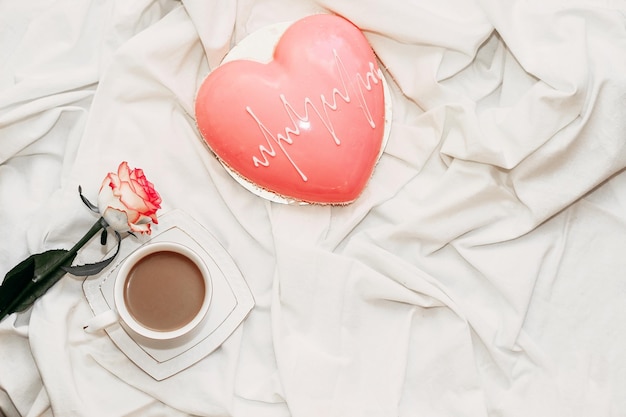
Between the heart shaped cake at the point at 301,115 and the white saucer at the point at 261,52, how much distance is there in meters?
0.02

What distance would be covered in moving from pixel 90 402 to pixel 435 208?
52 cm

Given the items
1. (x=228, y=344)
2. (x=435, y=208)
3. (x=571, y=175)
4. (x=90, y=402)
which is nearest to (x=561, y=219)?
(x=571, y=175)

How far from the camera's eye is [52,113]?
35.7 inches

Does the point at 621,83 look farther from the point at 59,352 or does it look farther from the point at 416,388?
the point at 59,352

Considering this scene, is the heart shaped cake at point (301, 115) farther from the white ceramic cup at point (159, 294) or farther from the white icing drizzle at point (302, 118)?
the white ceramic cup at point (159, 294)

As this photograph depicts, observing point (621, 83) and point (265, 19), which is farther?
point (265, 19)

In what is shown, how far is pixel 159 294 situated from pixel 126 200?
5.7 inches

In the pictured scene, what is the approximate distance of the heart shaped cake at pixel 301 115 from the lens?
0.83 m

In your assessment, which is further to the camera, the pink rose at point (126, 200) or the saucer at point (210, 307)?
the saucer at point (210, 307)

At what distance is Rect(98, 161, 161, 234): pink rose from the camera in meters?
0.74

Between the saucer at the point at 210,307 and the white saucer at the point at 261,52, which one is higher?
the white saucer at the point at 261,52

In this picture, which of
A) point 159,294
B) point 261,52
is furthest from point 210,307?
point 261,52

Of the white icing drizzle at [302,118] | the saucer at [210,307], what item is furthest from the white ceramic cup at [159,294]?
the white icing drizzle at [302,118]

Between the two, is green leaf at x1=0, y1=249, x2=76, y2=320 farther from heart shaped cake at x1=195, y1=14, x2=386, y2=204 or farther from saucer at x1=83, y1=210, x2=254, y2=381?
heart shaped cake at x1=195, y1=14, x2=386, y2=204
